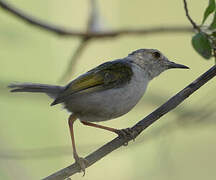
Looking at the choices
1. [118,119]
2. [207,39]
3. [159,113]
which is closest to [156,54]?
[207,39]

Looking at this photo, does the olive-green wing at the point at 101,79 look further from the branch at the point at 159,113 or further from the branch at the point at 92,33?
the branch at the point at 159,113

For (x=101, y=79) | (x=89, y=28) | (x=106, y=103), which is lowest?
(x=106, y=103)

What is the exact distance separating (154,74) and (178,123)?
558 mm

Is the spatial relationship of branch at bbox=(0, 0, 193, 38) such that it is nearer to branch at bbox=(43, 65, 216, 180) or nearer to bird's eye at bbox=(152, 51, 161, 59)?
bird's eye at bbox=(152, 51, 161, 59)

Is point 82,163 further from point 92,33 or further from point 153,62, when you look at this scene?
point 92,33

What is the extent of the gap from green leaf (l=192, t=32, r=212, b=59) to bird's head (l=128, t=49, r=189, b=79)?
48.8 inches

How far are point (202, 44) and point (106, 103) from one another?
1124 millimetres

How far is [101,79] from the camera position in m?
4.92

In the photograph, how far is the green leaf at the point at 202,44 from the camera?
13.1 ft

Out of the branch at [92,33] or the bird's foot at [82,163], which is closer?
the bird's foot at [82,163]

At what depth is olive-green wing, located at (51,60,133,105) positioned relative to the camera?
15.7 feet

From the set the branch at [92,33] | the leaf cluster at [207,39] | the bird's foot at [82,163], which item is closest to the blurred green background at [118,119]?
the branch at [92,33]

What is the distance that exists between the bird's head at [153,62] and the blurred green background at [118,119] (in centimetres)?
46

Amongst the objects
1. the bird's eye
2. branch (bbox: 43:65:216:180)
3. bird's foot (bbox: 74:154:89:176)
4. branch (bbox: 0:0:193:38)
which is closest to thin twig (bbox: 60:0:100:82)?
branch (bbox: 0:0:193:38)
